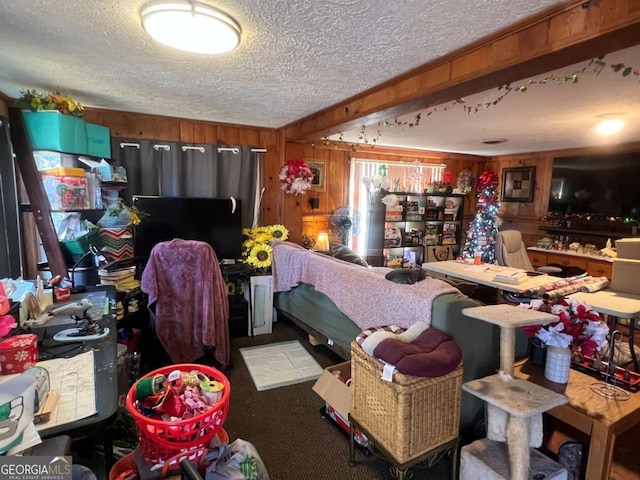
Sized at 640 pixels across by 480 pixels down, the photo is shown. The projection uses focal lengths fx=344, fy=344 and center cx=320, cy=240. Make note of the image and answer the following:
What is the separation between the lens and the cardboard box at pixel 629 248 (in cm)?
253

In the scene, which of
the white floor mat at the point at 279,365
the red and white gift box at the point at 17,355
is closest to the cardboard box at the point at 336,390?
the white floor mat at the point at 279,365

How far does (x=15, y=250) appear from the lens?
2.77 meters

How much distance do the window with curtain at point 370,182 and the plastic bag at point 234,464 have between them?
4032 millimetres

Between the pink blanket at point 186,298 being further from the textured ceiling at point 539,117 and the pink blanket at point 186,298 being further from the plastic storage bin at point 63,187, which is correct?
A: the textured ceiling at point 539,117

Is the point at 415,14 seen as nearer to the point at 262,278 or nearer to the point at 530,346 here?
the point at 530,346

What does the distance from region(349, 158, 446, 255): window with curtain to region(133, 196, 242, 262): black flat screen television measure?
2.04 metres

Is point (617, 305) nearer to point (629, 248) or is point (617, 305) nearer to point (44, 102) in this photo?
point (629, 248)

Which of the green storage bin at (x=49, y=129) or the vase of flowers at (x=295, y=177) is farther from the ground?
the green storage bin at (x=49, y=129)

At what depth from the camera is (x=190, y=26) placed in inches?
58.9

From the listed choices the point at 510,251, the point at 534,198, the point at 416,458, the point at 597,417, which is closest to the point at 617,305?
the point at 597,417

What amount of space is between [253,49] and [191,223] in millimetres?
2058

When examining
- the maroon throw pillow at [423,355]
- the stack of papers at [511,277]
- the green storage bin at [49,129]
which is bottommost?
→ the maroon throw pillow at [423,355]

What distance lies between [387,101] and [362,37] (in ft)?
2.44

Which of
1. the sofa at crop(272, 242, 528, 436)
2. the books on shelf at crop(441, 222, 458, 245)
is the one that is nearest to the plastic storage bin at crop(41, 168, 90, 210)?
the sofa at crop(272, 242, 528, 436)
